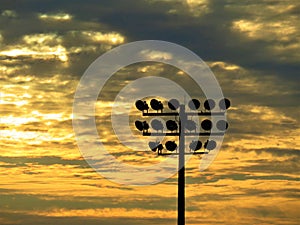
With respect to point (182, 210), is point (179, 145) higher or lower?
higher

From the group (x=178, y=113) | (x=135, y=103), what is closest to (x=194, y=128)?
(x=178, y=113)

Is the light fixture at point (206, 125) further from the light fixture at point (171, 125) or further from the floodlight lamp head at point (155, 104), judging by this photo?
the floodlight lamp head at point (155, 104)

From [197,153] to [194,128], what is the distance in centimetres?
189

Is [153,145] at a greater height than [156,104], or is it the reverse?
[156,104]

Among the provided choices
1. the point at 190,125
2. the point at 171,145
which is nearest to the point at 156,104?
the point at 190,125

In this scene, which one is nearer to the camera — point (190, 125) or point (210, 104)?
point (190, 125)

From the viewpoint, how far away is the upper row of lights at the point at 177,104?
36.9 metres

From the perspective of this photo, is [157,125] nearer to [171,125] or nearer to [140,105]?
[171,125]

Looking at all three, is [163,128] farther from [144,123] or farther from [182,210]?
[182,210]

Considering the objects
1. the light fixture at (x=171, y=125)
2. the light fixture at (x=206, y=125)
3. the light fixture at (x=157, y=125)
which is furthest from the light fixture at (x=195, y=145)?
the light fixture at (x=157, y=125)

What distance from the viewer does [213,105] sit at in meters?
38.0

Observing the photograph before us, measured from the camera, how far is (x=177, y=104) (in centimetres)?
3731

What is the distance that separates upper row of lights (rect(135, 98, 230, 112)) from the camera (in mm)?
36938

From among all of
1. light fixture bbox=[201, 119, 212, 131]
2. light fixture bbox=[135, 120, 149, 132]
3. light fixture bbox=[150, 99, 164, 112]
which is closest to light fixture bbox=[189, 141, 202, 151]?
light fixture bbox=[201, 119, 212, 131]
